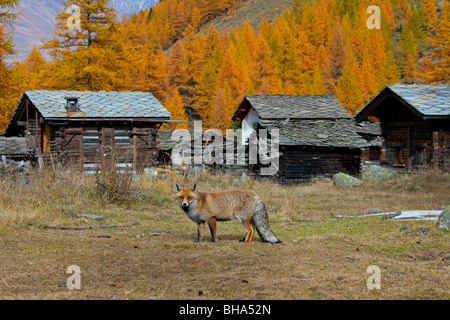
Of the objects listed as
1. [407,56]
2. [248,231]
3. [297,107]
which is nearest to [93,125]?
[297,107]

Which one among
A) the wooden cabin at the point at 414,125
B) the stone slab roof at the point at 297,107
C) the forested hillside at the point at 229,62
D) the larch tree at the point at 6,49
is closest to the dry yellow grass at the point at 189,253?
the wooden cabin at the point at 414,125

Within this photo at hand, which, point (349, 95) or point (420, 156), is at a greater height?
point (349, 95)

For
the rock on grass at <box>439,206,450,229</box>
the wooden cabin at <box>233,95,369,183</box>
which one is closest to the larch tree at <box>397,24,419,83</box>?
the wooden cabin at <box>233,95,369,183</box>

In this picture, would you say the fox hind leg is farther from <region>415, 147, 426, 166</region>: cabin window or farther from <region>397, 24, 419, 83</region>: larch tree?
<region>397, 24, 419, 83</region>: larch tree

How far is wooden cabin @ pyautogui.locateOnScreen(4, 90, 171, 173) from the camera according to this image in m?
26.2

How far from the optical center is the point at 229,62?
2625 inches

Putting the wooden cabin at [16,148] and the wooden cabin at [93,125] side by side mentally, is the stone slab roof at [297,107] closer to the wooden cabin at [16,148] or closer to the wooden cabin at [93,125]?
the wooden cabin at [93,125]

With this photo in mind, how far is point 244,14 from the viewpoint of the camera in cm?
16075

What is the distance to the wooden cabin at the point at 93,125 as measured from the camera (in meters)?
26.2

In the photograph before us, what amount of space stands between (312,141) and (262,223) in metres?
18.2

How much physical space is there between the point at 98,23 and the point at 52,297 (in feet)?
118

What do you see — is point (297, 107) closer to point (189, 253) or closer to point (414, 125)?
point (414, 125)

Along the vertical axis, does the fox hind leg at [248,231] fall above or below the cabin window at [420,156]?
below

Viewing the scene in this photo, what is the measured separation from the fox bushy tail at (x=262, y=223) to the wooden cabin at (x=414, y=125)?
1496cm
